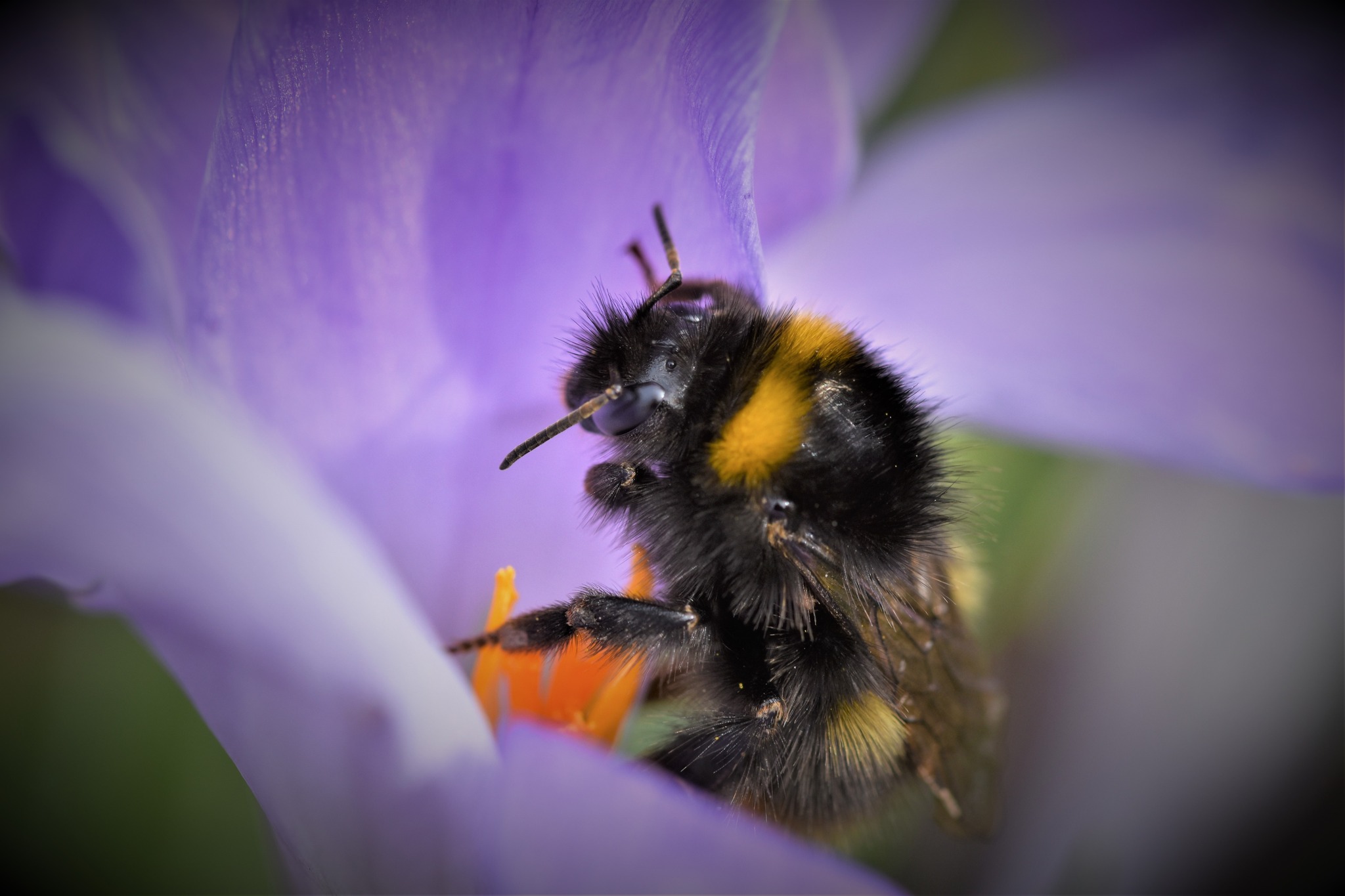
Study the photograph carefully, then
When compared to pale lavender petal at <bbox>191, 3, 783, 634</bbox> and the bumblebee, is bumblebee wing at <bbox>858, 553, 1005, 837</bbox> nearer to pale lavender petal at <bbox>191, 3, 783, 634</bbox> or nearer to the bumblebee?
the bumblebee

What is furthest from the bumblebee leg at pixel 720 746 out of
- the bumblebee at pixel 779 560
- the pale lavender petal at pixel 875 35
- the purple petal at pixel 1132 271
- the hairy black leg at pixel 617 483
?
the pale lavender petal at pixel 875 35

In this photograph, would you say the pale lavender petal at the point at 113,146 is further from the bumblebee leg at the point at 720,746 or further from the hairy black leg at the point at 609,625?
the bumblebee leg at the point at 720,746

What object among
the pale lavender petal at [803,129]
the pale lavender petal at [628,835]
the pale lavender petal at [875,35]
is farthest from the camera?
the pale lavender petal at [875,35]

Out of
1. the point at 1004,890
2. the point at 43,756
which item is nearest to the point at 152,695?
the point at 43,756

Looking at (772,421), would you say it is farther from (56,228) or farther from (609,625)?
(56,228)

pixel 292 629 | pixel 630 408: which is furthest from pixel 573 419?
pixel 292 629

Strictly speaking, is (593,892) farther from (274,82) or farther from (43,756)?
(43,756)

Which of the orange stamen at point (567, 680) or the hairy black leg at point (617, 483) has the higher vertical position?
the hairy black leg at point (617, 483)
